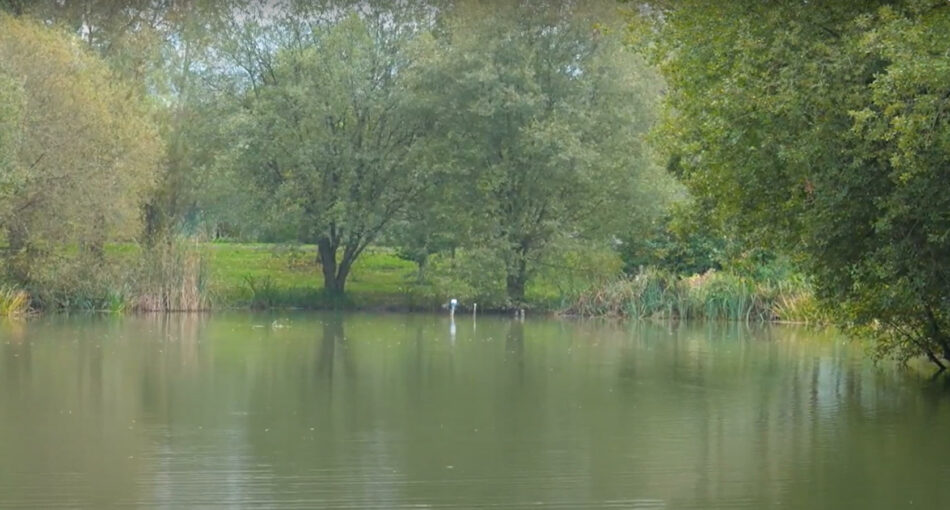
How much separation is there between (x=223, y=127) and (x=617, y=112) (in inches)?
442

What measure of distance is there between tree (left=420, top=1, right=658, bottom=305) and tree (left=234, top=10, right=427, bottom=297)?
1498mm

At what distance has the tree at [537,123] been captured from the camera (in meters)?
40.0

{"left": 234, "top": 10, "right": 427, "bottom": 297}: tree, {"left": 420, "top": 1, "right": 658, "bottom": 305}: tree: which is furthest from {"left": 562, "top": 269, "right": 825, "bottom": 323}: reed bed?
{"left": 234, "top": 10, "right": 427, "bottom": 297}: tree

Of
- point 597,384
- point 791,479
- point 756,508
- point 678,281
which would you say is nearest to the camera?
point 756,508

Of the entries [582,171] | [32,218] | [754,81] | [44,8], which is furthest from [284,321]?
[754,81]

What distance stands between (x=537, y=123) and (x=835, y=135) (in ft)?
82.0

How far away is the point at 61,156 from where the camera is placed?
34.8 metres

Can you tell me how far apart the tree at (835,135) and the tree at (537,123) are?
2118cm

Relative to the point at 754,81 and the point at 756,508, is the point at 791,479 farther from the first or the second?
the point at 754,81

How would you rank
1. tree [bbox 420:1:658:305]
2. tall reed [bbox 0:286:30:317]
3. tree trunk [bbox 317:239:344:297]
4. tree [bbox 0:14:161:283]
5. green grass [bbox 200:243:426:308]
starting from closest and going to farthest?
tall reed [bbox 0:286:30:317]
tree [bbox 0:14:161:283]
tree [bbox 420:1:658:305]
green grass [bbox 200:243:426:308]
tree trunk [bbox 317:239:344:297]

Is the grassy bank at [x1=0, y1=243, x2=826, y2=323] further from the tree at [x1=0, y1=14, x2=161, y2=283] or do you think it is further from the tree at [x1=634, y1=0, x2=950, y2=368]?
the tree at [x1=634, y1=0, x2=950, y2=368]

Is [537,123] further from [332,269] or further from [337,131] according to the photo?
[332,269]

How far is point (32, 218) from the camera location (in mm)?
35312

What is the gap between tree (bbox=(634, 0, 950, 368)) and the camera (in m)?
13.7
